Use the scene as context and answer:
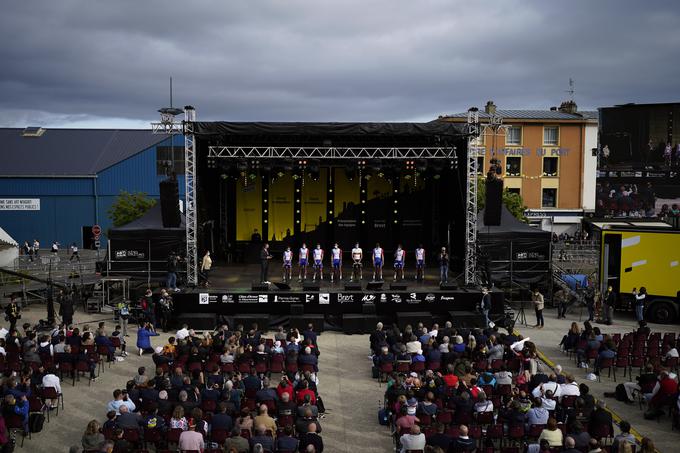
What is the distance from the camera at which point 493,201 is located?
22750 mm

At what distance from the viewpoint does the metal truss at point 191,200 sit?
21.2 m

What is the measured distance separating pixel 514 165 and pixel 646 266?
25.1m

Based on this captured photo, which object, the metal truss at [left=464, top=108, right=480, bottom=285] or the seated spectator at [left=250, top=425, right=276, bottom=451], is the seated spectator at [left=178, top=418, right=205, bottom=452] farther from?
the metal truss at [left=464, top=108, right=480, bottom=285]

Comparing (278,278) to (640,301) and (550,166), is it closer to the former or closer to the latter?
(640,301)

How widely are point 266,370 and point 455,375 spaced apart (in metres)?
4.24

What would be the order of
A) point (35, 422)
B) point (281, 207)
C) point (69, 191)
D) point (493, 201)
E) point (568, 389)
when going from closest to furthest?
point (35, 422), point (568, 389), point (493, 201), point (281, 207), point (69, 191)

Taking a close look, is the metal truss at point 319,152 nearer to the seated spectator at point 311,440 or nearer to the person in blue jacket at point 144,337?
the person in blue jacket at point 144,337

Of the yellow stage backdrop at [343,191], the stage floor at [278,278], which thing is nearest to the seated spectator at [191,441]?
the stage floor at [278,278]

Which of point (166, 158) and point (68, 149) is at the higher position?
point (68, 149)

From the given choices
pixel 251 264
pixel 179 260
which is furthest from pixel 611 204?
pixel 179 260

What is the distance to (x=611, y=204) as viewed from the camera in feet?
121

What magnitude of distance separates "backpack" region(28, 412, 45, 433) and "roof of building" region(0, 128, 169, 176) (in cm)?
3414

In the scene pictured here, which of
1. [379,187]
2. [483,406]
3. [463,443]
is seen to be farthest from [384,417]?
[379,187]

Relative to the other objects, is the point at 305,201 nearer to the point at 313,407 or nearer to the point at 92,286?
the point at 92,286
